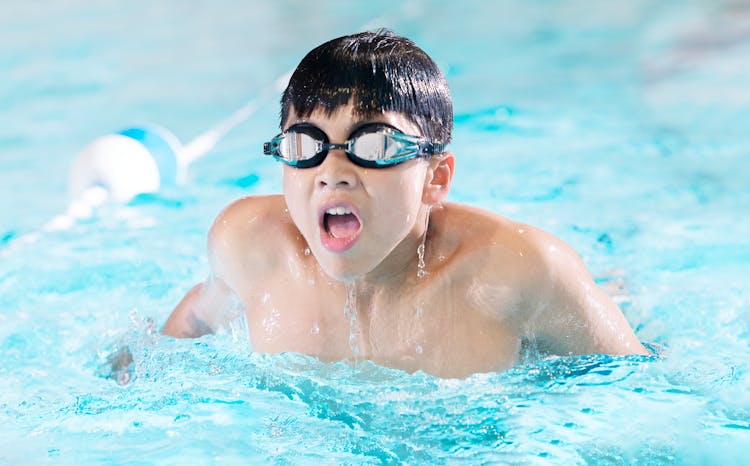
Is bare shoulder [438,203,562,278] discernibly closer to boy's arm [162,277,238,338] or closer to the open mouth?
the open mouth

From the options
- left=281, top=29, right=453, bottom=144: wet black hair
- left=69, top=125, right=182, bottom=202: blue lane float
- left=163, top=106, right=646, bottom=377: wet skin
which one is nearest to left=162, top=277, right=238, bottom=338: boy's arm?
left=163, top=106, right=646, bottom=377: wet skin

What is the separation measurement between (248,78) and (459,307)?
5398 millimetres

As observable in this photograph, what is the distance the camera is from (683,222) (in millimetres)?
4301

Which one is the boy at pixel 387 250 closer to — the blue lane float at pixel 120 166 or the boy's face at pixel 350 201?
the boy's face at pixel 350 201

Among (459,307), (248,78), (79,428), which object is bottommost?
(79,428)

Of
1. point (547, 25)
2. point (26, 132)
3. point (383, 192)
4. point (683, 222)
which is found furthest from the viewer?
point (547, 25)

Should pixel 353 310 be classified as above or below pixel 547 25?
below

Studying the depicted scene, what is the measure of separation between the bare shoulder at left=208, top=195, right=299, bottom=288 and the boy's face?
1.16 ft

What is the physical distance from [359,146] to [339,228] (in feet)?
0.68

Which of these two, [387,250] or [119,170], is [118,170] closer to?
[119,170]

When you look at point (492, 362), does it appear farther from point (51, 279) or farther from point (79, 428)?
point (51, 279)

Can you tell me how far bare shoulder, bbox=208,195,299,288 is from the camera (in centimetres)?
267

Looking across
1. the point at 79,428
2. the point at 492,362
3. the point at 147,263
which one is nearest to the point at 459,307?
the point at 492,362

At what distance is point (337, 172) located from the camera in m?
2.20
